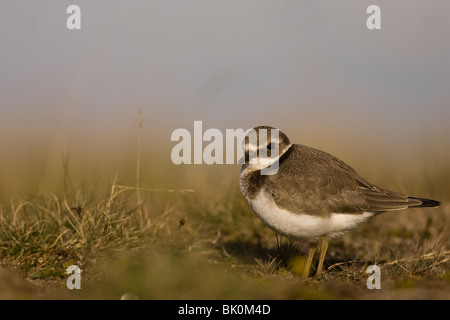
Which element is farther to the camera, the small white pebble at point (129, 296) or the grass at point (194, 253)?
the grass at point (194, 253)

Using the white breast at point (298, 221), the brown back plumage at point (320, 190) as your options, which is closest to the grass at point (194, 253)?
the white breast at point (298, 221)

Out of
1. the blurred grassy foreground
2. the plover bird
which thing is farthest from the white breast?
the blurred grassy foreground

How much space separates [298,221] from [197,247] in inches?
57.2

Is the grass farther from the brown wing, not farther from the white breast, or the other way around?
the brown wing

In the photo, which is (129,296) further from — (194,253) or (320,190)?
(320,190)

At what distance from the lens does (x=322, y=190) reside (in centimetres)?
595

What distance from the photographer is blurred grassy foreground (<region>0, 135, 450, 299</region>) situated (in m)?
4.69

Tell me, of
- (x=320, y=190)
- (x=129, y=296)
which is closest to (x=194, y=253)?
(x=320, y=190)

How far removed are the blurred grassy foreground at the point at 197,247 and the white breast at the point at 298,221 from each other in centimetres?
38

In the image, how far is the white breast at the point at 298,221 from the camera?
5.80 meters

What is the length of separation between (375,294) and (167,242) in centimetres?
257

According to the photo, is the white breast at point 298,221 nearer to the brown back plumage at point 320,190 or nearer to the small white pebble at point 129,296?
the brown back plumage at point 320,190
